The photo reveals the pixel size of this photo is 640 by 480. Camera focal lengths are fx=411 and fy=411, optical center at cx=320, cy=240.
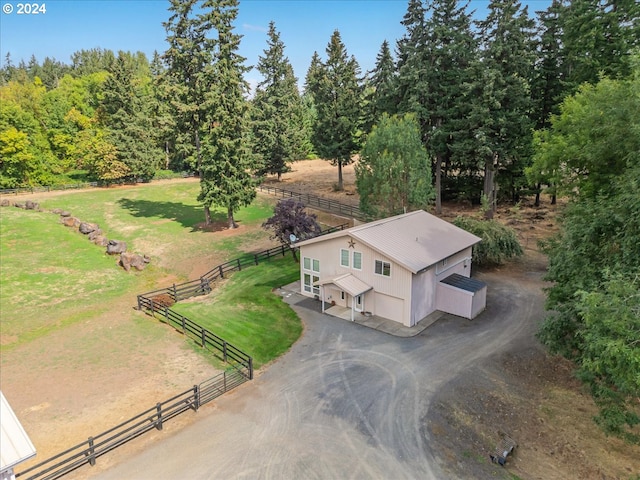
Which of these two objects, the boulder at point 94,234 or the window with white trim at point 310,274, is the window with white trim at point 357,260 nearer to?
the window with white trim at point 310,274

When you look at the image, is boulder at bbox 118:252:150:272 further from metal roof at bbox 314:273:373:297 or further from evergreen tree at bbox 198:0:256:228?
metal roof at bbox 314:273:373:297

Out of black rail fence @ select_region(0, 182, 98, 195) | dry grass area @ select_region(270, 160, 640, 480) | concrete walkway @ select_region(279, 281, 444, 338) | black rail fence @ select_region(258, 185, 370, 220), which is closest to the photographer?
dry grass area @ select_region(270, 160, 640, 480)

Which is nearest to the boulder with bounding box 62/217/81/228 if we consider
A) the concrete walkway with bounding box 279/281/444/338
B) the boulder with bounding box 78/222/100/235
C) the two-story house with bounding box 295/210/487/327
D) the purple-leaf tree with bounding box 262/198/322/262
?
the boulder with bounding box 78/222/100/235

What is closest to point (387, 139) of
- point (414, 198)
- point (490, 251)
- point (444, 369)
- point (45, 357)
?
point (414, 198)

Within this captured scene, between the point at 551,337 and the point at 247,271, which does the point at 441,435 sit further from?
the point at 247,271

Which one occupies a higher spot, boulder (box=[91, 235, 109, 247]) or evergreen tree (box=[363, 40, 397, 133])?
evergreen tree (box=[363, 40, 397, 133])

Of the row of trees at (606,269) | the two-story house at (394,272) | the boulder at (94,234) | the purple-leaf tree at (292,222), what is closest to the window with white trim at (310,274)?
the two-story house at (394,272)
